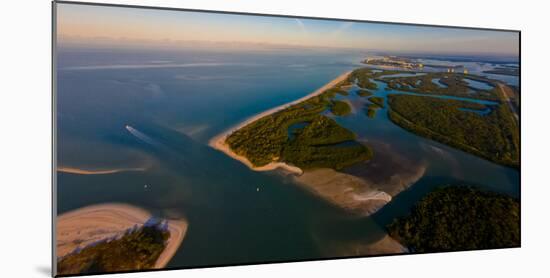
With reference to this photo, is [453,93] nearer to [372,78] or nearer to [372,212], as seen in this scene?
[372,78]

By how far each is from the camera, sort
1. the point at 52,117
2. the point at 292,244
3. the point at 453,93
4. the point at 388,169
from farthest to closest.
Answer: the point at 453,93 → the point at 388,169 → the point at 292,244 → the point at 52,117

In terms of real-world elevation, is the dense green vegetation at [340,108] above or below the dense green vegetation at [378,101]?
below

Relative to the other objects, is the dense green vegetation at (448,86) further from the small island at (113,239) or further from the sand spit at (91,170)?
the sand spit at (91,170)

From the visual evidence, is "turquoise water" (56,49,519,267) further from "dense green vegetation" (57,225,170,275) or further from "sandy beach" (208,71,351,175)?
"dense green vegetation" (57,225,170,275)

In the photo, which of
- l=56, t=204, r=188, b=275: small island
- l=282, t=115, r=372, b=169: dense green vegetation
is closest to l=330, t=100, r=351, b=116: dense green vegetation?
l=282, t=115, r=372, b=169: dense green vegetation

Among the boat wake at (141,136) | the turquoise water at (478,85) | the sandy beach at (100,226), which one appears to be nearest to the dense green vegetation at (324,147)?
the boat wake at (141,136)

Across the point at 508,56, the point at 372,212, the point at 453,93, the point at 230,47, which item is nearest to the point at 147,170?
the point at 230,47
